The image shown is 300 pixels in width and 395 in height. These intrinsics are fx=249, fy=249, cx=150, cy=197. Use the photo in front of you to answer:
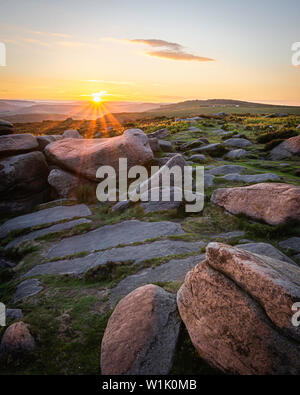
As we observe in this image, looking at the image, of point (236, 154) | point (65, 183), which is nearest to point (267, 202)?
point (236, 154)

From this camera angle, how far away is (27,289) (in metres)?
6.86

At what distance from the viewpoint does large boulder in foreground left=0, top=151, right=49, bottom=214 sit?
13.9 m

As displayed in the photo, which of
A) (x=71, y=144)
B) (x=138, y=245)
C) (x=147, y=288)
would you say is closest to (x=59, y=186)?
(x=71, y=144)

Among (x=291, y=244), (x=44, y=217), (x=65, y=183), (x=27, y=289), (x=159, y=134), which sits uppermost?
(x=159, y=134)

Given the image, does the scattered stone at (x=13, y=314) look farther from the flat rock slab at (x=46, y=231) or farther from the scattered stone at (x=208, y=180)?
the scattered stone at (x=208, y=180)

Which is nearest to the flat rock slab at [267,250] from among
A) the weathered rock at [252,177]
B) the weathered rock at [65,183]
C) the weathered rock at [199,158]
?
the weathered rock at [252,177]

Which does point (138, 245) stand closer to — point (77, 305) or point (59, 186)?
point (77, 305)

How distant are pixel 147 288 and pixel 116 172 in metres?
10.2

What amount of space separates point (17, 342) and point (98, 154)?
11.1 metres

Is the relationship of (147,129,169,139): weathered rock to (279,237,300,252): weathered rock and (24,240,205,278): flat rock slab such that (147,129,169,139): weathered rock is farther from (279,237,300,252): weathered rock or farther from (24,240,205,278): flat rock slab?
(279,237,300,252): weathered rock

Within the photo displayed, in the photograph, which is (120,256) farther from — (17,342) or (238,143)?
(238,143)

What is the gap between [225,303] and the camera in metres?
3.83

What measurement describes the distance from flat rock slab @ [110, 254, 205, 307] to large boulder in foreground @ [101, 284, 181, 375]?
110 cm

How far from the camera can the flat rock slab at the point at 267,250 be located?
625 centimetres
